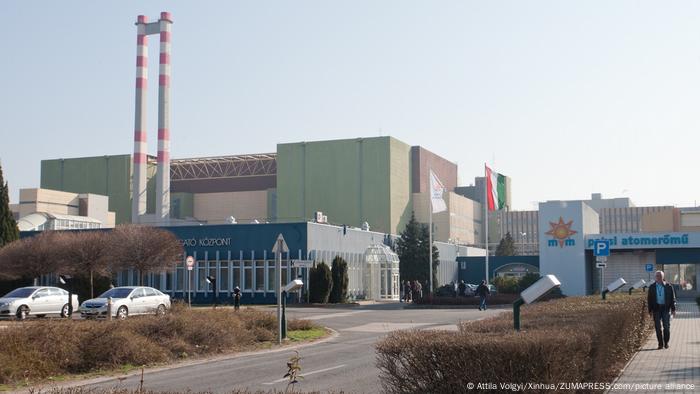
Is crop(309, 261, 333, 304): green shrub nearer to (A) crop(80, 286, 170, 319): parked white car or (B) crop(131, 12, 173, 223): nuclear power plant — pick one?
(A) crop(80, 286, 170, 319): parked white car

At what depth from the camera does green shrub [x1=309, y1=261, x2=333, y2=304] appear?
50.8 meters

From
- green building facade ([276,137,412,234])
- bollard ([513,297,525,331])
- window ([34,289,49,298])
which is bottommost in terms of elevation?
window ([34,289,49,298])

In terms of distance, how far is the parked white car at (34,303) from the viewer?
106 ft

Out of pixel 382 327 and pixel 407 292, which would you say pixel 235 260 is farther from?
pixel 382 327

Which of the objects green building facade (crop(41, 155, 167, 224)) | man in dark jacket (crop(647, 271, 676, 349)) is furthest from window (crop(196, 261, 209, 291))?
green building facade (crop(41, 155, 167, 224))

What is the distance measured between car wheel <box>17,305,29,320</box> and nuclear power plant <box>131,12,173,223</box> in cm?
4540

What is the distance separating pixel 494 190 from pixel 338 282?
15.1m

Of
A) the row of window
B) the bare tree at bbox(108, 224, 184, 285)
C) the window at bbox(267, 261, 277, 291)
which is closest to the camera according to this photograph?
the bare tree at bbox(108, 224, 184, 285)

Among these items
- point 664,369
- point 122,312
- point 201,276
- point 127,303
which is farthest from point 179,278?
point 664,369

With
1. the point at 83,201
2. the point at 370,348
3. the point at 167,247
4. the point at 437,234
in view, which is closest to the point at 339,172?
the point at 437,234

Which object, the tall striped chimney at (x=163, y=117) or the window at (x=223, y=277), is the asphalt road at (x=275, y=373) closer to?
the window at (x=223, y=277)

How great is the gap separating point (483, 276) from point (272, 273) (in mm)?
33084

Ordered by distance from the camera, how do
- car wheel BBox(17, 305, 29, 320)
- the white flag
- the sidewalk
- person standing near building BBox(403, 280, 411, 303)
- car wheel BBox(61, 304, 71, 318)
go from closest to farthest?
1. the sidewalk
2. car wheel BBox(17, 305, 29, 320)
3. car wheel BBox(61, 304, 71, 318)
4. person standing near building BBox(403, 280, 411, 303)
5. the white flag

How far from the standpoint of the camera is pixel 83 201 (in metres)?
92.3
